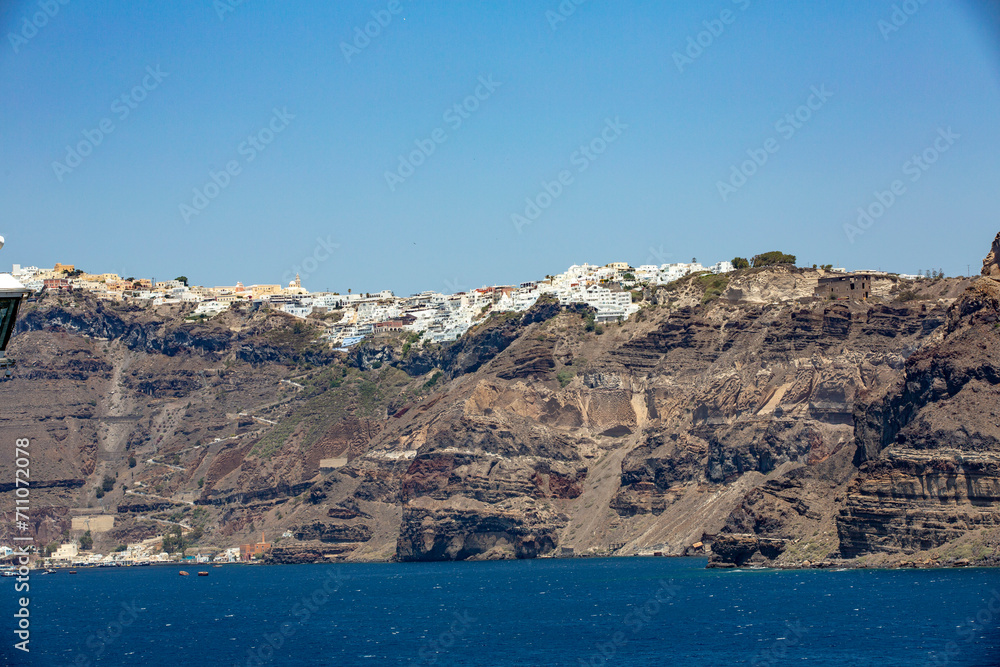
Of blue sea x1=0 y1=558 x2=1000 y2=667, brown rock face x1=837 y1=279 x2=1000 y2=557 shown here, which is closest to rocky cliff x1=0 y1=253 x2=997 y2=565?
brown rock face x1=837 y1=279 x2=1000 y2=557

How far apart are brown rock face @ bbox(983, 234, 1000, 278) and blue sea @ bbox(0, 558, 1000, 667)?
4023cm

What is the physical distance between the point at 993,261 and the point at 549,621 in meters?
73.8

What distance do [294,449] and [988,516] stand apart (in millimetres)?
114952

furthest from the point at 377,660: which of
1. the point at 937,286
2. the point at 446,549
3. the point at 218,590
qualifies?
the point at 937,286

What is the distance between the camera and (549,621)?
9119 cm

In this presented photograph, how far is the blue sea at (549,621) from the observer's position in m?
73.5

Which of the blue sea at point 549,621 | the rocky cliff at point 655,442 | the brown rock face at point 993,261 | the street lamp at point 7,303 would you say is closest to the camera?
the street lamp at point 7,303

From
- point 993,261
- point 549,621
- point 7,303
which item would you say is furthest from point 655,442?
point 7,303

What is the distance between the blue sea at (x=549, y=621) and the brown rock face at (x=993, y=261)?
1584 inches

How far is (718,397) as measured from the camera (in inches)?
6442

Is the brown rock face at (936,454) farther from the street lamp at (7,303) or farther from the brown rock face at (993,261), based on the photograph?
the street lamp at (7,303)

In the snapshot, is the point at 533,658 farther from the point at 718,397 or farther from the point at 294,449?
the point at 294,449

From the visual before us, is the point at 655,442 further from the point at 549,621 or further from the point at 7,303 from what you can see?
the point at 7,303

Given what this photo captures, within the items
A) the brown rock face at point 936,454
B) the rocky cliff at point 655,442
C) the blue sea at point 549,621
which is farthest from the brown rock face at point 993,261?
the blue sea at point 549,621
